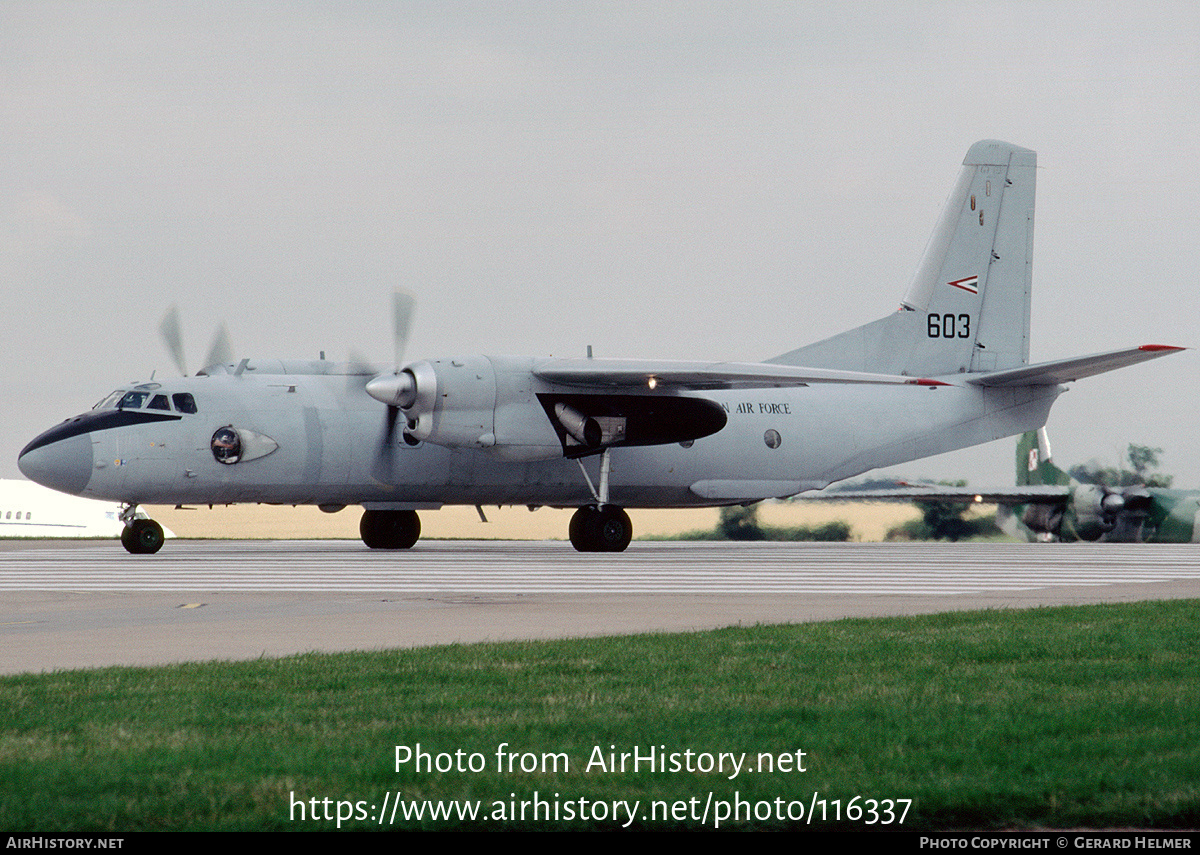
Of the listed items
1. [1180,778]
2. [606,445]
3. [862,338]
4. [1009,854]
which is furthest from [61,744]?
[862,338]

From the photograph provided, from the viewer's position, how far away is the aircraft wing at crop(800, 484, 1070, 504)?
3195cm

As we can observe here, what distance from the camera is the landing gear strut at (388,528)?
2758cm

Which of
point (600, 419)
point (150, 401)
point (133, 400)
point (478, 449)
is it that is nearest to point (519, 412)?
point (478, 449)

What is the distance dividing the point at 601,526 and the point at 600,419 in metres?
2.20

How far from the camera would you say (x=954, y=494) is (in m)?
33.0

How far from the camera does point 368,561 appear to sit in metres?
21.4

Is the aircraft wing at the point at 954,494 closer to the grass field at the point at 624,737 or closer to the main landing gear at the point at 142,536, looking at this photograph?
the main landing gear at the point at 142,536

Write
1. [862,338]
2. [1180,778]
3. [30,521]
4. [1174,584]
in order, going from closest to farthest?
1. [1180,778]
2. [1174,584]
3. [862,338]
4. [30,521]

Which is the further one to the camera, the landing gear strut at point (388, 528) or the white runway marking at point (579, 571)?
the landing gear strut at point (388, 528)

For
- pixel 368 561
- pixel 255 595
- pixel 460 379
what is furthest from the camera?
pixel 460 379

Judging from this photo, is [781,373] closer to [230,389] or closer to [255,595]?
[230,389]

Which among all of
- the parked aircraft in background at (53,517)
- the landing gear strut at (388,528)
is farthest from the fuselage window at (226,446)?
the parked aircraft in background at (53,517)

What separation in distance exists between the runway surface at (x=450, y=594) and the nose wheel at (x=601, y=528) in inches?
65.7

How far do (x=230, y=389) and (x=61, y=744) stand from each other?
19.7 meters
